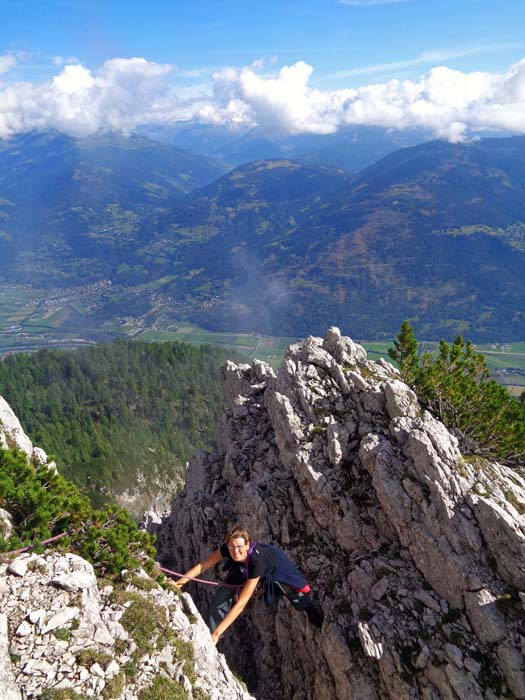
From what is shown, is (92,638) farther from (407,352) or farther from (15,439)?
(407,352)

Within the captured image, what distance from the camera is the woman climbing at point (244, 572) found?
1856 cm

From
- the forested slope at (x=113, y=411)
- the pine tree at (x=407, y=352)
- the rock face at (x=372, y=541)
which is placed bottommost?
the forested slope at (x=113, y=411)

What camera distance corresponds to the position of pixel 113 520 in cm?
2219

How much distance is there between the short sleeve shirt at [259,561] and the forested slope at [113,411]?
97.7 meters

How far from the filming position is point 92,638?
52.4 feet

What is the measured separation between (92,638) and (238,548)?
21.0 ft

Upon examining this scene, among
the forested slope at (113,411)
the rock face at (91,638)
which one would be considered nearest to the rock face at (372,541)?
the rock face at (91,638)

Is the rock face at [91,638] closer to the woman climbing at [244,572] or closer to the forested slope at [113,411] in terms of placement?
the woman climbing at [244,572]

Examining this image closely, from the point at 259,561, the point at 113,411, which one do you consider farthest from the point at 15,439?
the point at 113,411

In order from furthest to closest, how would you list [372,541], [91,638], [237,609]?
[372,541], [237,609], [91,638]

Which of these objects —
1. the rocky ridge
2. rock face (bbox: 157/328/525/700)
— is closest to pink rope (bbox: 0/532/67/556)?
the rocky ridge

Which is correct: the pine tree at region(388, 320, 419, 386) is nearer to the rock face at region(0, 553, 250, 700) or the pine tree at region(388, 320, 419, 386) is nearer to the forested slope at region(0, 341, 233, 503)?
the rock face at region(0, 553, 250, 700)

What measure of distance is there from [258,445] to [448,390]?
18097mm

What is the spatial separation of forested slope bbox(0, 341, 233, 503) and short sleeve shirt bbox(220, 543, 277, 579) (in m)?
97.7
